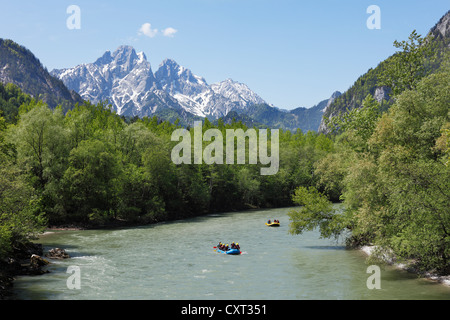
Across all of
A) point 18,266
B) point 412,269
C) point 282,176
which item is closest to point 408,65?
point 412,269

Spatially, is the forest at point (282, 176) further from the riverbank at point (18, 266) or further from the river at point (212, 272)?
the river at point (212, 272)

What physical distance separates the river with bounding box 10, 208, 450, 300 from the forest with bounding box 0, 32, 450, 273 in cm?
295

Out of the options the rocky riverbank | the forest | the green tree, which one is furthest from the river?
the green tree

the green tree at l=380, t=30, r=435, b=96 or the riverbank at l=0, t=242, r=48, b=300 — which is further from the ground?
the green tree at l=380, t=30, r=435, b=96

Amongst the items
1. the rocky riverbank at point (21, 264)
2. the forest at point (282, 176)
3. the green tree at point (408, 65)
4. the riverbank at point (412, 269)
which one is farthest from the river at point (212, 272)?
the green tree at point (408, 65)

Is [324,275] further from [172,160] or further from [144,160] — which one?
[172,160]

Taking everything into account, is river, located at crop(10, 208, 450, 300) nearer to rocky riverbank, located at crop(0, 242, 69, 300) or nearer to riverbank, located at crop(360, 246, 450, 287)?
riverbank, located at crop(360, 246, 450, 287)

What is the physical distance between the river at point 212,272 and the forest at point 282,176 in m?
2.95

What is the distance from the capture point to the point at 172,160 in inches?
3231

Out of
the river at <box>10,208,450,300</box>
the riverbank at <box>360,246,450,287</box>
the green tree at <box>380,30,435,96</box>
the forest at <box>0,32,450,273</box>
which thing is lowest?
the river at <box>10,208,450,300</box>

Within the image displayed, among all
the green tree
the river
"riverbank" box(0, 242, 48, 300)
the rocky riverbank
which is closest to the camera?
the river

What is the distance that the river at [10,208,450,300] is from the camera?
25.3 metres
